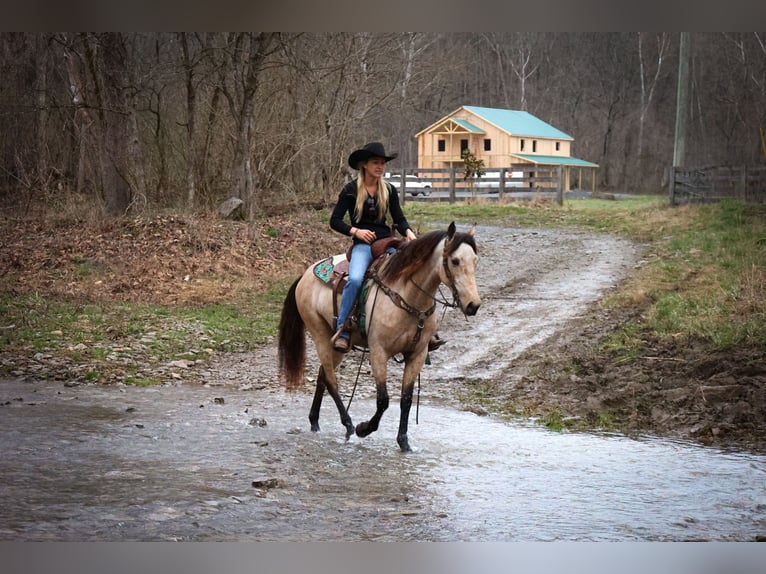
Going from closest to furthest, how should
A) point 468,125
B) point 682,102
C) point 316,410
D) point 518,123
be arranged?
point 316,410 → point 682,102 → point 468,125 → point 518,123

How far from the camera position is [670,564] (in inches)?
150

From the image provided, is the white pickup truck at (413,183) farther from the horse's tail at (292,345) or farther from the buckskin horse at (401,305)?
the buckskin horse at (401,305)

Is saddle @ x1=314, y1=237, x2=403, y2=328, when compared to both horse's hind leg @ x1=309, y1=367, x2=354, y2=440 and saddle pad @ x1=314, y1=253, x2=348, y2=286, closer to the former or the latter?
saddle pad @ x1=314, y1=253, x2=348, y2=286

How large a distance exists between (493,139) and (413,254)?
3718mm

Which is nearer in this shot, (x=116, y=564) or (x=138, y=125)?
(x=116, y=564)

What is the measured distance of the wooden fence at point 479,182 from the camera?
27.0 feet

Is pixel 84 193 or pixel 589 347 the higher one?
pixel 84 193

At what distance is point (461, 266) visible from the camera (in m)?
4.17

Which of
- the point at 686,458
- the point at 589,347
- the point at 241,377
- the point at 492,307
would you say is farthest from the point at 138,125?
the point at 686,458

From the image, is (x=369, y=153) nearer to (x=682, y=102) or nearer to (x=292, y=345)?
(x=292, y=345)

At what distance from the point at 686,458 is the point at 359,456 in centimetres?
169

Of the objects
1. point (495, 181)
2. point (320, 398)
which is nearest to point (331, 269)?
point (320, 398)
